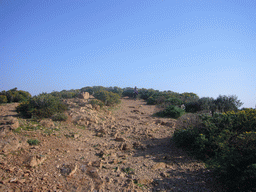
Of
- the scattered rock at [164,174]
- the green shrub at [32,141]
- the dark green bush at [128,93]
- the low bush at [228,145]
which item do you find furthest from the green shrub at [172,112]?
the dark green bush at [128,93]

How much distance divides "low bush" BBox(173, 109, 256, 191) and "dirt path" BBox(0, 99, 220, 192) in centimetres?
36

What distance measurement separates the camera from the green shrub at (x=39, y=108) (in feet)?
26.4

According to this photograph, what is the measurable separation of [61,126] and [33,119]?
1.38 metres

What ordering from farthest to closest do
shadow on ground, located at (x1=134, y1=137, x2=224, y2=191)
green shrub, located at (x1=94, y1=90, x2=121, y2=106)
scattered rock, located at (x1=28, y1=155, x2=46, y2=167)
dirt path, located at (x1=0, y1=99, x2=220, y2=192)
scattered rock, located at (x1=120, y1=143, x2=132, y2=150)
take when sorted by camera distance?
green shrub, located at (x1=94, y1=90, x2=121, y2=106) → scattered rock, located at (x1=120, y1=143, x2=132, y2=150) → scattered rock, located at (x1=28, y1=155, x2=46, y2=167) → shadow on ground, located at (x1=134, y1=137, x2=224, y2=191) → dirt path, located at (x1=0, y1=99, x2=220, y2=192)

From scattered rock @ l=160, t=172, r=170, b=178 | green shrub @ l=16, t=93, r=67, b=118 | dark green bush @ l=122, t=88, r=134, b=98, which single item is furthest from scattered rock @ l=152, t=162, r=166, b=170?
dark green bush @ l=122, t=88, r=134, b=98

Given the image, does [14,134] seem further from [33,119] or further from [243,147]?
[243,147]

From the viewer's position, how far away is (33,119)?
300 inches

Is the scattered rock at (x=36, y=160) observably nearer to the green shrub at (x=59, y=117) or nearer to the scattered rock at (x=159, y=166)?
the scattered rock at (x=159, y=166)

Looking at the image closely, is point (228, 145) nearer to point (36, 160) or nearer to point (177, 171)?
point (177, 171)

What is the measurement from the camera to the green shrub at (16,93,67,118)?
8.05m

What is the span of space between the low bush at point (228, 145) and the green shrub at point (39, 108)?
631 cm

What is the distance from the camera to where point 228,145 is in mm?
4621

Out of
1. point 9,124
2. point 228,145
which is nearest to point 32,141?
point 9,124

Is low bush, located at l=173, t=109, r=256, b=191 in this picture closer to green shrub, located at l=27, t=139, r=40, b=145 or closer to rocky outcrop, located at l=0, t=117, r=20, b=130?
green shrub, located at l=27, t=139, r=40, b=145
